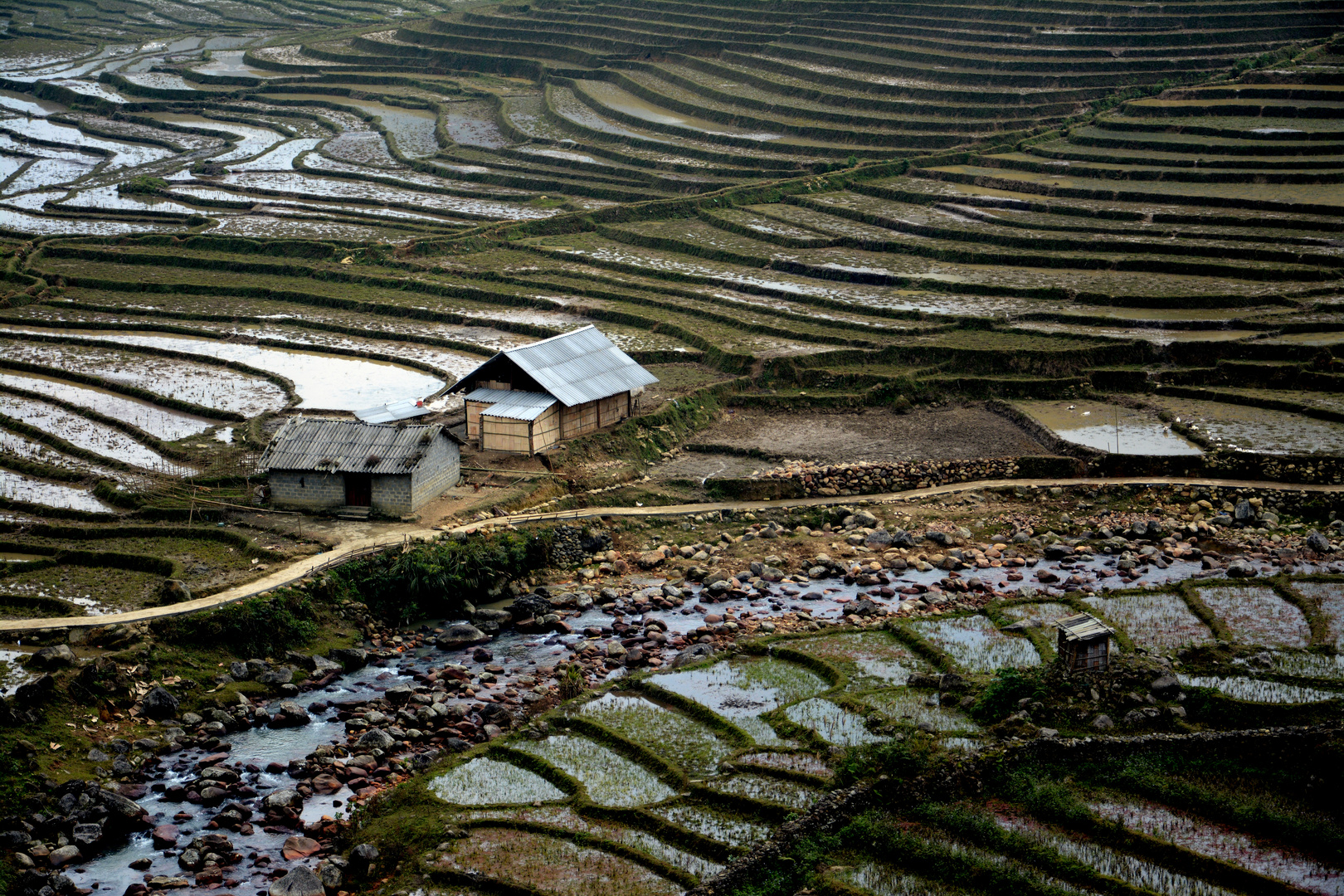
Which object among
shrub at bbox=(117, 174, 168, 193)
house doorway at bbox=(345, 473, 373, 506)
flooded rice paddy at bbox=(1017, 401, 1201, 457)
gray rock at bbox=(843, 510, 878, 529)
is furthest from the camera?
shrub at bbox=(117, 174, 168, 193)

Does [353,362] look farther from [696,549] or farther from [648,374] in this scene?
[696,549]

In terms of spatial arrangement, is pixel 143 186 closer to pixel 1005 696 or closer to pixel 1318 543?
pixel 1005 696

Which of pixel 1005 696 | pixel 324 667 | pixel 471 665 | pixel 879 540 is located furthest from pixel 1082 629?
pixel 324 667

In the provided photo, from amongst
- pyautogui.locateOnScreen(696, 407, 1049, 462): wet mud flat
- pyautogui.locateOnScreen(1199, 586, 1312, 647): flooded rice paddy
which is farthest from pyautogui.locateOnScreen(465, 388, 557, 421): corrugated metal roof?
pyautogui.locateOnScreen(1199, 586, 1312, 647): flooded rice paddy

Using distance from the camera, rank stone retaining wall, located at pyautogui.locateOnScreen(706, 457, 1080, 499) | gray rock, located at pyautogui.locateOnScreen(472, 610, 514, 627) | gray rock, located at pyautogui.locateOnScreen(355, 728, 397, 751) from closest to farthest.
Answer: gray rock, located at pyautogui.locateOnScreen(355, 728, 397, 751), gray rock, located at pyautogui.locateOnScreen(472, 610, 514, 627), stone retaining wall, located at pyautogui.locateOnScreen(706, 457, 1080, 499)

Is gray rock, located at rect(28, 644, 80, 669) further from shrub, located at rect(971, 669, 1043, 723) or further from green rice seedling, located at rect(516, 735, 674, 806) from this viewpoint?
shrub, located at rect(971, 669, 1043, 723)

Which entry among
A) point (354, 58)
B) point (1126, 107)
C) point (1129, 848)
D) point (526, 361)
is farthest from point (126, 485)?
point (354, 58)
